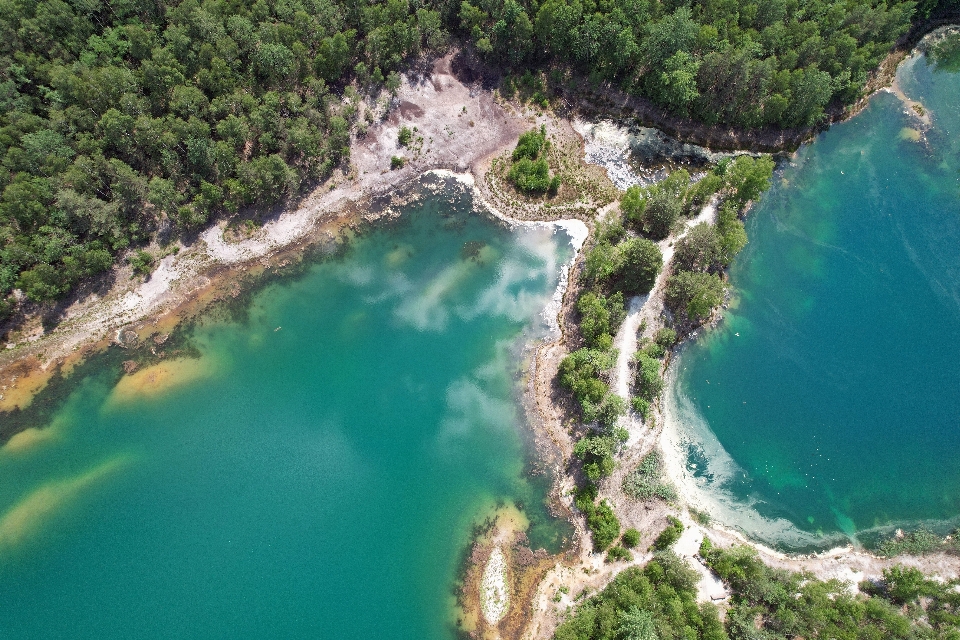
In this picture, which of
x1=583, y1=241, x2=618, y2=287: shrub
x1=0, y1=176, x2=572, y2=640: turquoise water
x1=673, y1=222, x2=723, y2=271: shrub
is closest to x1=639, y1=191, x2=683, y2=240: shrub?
x1=673, y1=222, x2=723, y2=271: shrub

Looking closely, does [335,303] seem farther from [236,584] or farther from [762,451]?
[762,451]

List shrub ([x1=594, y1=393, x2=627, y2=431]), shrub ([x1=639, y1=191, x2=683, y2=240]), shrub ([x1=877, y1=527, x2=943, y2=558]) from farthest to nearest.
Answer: shrub ([x1=639, y1=191, x2=683, y2=240]) < shrub ([x1=877, y1=527, x2=943, y2=558]) < shrub ([x1=594, y1=393, x2=627, y2=431])

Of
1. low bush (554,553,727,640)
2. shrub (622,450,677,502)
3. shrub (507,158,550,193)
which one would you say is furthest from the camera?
shrub (507,158,550,193)

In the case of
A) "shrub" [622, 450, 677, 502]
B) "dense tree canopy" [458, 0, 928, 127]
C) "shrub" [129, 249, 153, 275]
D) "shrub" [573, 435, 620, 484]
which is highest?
Answer: "dense tree canopy" [458, 0, 928, 127]

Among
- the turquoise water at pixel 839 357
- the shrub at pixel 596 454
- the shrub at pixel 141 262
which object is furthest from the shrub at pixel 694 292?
the shrub at pixel 141 262

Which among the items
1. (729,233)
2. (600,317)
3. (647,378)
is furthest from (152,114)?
(729,233)

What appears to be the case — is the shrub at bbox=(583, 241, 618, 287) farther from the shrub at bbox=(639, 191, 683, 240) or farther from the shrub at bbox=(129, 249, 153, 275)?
the shrub at bbox=(129, 249, 153, 275)

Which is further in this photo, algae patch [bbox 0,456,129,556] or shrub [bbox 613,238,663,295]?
shrub [bbox 613,238,663,295]
